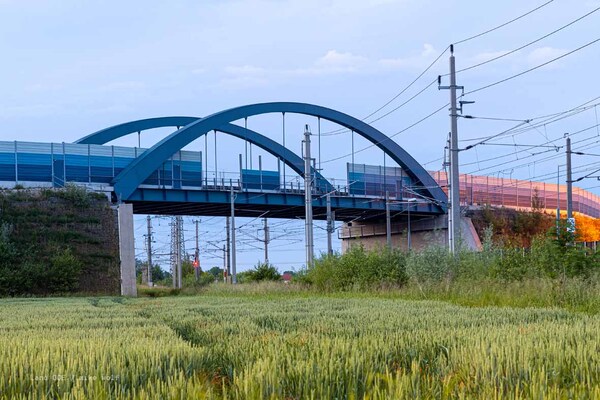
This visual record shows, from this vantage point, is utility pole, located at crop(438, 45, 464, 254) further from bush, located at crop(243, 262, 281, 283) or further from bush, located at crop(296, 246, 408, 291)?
bush, located at crop(243, 262, 281, 283)

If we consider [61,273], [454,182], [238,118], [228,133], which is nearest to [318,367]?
[454,182]

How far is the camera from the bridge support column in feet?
145

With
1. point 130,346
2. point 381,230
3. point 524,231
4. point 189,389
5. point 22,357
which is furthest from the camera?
point 381,230

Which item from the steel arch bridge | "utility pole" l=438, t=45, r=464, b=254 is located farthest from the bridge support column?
"utility pole" l=438, t=45, r=464, b=254

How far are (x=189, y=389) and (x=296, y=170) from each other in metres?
56.4

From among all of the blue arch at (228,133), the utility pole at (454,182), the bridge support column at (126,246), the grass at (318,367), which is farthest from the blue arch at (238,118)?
the grass at (318,367)

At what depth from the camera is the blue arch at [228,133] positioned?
55906 mm

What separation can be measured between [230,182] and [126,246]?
31.6 feet

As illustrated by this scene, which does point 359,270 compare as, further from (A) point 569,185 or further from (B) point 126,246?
(B) point 126,246

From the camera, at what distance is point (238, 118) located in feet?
179

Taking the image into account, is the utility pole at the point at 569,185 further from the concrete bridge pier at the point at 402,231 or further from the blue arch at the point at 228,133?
the concrete bridge pier at the point at 402,231

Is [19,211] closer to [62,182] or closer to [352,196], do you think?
[62,182]

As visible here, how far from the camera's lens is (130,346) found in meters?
5.66

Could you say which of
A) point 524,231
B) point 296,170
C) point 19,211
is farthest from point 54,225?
point 524,231
